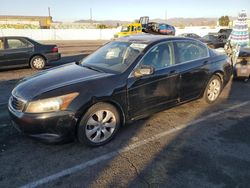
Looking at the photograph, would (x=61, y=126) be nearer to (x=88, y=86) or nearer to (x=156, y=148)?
(x=88, y=86)

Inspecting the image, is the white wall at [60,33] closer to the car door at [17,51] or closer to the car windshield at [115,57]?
the car door at [17,51]

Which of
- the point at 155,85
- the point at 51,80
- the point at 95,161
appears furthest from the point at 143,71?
the point at 95,161

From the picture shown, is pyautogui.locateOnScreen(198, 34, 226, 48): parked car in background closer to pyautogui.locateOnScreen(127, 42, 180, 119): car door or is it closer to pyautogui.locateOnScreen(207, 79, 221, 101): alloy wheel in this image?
pyautogui.locateOnScreen(207, 79, 221, 101): alloy wheel

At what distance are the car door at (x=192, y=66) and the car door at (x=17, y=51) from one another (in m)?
7.00

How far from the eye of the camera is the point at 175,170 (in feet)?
10.1

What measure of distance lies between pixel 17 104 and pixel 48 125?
619 mm

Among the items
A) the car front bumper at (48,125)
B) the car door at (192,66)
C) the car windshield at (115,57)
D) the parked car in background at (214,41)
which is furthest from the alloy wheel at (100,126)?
the parked car in background at (214,41)

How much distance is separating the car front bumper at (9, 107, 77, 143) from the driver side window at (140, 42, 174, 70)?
1563 millimetres

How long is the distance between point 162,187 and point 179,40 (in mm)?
2954

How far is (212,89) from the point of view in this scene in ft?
17.8

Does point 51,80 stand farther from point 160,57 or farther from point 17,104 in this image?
point 160,57

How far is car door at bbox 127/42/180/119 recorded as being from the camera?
3.89 meters

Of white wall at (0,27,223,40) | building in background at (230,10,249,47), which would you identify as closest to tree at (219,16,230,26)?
white wall at (0,27,223,40)

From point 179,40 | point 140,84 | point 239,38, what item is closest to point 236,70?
point 239,38
